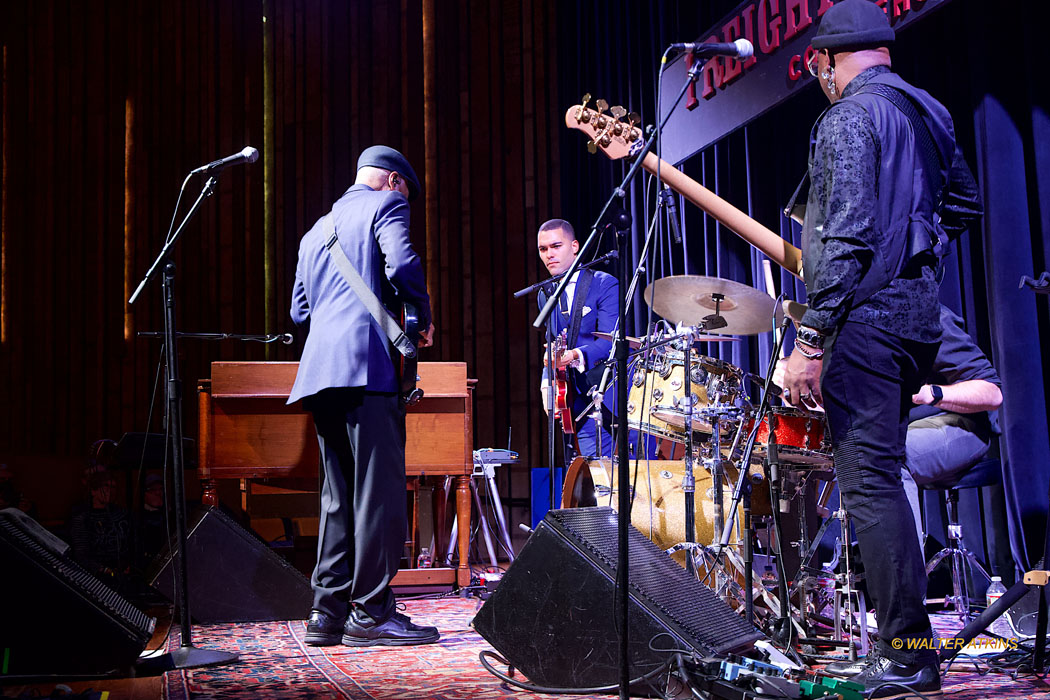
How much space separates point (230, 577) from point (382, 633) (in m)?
0.89

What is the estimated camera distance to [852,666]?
8.21 ft

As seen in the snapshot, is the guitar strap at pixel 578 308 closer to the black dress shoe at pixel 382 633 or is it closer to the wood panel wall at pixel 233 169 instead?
the black dress shoe at pixel 382 633

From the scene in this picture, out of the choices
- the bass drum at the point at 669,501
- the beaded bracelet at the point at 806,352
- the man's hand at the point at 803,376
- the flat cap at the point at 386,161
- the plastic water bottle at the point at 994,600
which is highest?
the flat cap at the point at 386,161

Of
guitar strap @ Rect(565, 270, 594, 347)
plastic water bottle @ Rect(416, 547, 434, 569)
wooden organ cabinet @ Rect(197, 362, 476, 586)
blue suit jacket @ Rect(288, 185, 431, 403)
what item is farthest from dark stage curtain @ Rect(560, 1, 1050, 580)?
plastic water bottle @ Rect(416, 547, 434, 569)

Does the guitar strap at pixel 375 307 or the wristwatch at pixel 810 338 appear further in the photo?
the guitar strap at pixel 375 307

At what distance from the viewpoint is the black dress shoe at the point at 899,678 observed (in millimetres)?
2305

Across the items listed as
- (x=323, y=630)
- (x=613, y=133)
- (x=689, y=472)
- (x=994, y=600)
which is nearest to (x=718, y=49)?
(x=613, y=133)

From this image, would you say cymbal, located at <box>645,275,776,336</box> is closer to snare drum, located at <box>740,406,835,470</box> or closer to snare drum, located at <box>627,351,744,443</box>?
snare drum, located at <box>627,351,744,443</box>

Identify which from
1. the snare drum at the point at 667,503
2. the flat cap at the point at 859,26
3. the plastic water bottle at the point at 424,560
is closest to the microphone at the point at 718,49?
the flat cap at the point at 859,26

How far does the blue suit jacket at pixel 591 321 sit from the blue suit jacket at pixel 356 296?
5.13 feet

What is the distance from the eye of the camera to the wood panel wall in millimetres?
8914

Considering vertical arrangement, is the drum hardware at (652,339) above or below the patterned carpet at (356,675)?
above

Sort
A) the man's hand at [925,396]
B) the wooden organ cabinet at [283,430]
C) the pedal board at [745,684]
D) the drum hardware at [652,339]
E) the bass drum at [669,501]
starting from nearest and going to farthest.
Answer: the pedal board at [745,684], the man's hand at [925,396], the drum hardware at [652,339], the bass drum at [669,501], the wooden organ cabinet at [283,430]

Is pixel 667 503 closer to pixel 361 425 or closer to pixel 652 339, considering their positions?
pixel 652 339
